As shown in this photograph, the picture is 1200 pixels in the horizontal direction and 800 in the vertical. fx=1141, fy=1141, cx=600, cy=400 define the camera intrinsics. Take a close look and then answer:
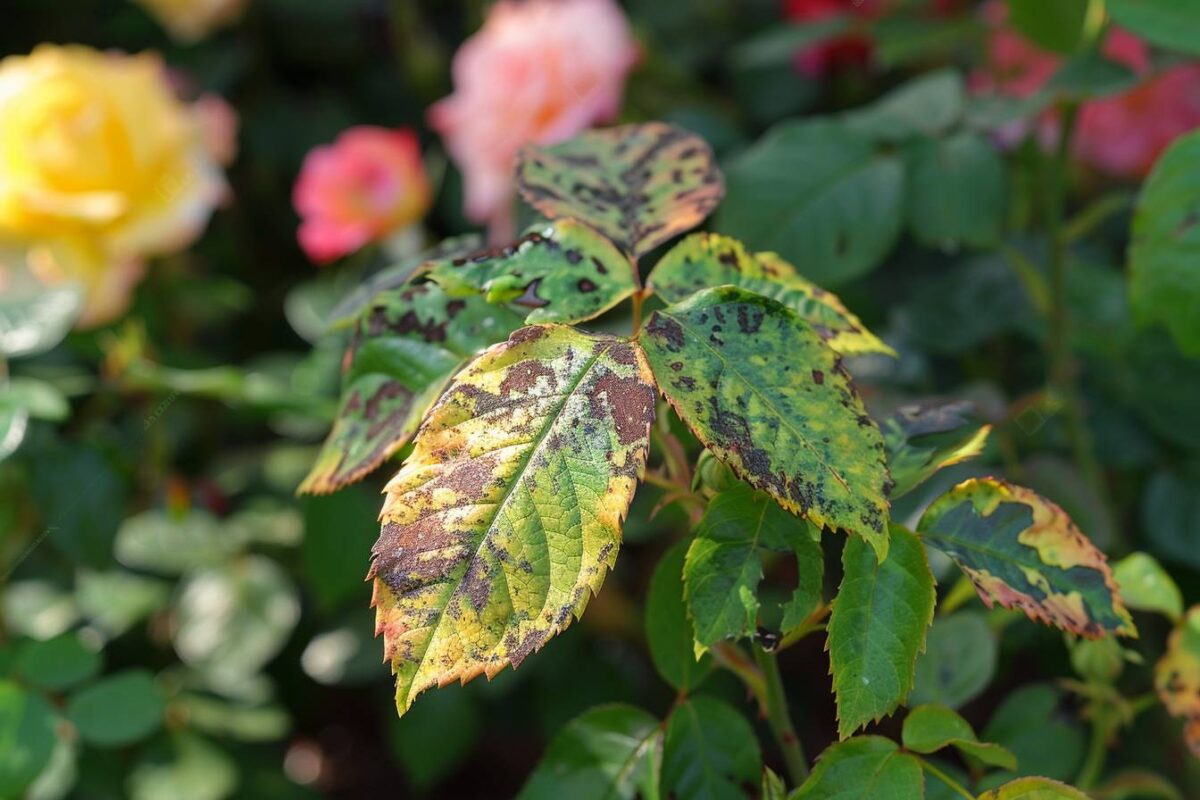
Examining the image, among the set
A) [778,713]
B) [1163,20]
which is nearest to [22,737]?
[778,713]

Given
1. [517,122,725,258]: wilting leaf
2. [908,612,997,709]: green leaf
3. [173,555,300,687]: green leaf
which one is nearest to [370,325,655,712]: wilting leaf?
[517,122,725,258]: wilting leaf

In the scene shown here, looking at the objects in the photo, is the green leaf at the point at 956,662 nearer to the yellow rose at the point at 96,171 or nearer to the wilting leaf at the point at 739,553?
the wilting leaf at the point at 739,553

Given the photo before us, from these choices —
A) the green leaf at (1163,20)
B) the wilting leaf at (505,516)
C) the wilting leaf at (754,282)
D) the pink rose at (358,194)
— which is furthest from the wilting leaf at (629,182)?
the pink rose at (358,194)

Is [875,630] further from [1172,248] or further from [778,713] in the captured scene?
[1172,248]

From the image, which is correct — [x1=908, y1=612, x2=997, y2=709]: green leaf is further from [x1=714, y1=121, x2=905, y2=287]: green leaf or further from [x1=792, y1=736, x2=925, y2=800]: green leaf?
[x1=714, y1=121, x2=905, y2=287]: green leaf

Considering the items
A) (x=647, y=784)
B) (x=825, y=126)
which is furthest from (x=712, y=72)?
(x=647, y=784)

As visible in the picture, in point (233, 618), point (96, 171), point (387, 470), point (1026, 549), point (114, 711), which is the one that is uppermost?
point (1026, 549)
